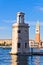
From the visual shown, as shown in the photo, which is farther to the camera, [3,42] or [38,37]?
[3,42]

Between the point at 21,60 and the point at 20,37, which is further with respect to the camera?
the point at 20,37

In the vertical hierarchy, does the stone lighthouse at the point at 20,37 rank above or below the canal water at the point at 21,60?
above

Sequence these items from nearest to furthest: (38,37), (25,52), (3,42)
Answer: (25,52), (38,37), (3,42)

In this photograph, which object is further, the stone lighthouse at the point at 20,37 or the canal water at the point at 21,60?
the stone lighthouse at the point at 20,37

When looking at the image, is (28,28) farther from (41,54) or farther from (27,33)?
(41,54)

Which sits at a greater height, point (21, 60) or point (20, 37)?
point (20, 37)

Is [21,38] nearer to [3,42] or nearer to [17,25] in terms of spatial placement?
[17,25]

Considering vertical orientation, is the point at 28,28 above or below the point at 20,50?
above

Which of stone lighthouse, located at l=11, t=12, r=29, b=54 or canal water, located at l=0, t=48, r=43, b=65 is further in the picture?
stone lighthouse, located at l=11, t=12, r=29, b=54

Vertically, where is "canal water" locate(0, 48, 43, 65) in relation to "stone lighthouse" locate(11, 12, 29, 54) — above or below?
below

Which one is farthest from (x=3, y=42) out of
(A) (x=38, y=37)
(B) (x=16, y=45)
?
(B) (x=16, y=45)

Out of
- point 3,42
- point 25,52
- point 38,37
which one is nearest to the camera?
point 25,52

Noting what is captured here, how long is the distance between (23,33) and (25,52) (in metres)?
4.02

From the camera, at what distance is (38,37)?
148125mm
